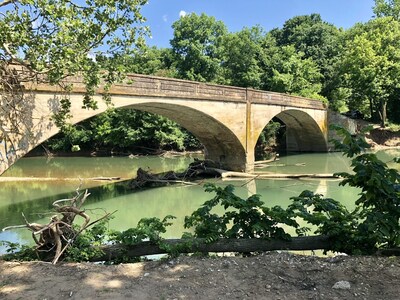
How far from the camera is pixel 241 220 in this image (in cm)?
440

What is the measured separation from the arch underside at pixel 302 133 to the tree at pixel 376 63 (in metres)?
4.64

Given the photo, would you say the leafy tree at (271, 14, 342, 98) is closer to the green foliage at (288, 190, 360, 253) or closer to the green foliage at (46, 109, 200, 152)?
the green foliage at (46, 109, 200, 152)

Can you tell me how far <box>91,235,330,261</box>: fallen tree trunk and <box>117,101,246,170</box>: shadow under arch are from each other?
29.2 feet

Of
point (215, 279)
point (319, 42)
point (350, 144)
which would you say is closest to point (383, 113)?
point (319, 42)

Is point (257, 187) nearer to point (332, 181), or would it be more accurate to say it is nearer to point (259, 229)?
point (332, 181)

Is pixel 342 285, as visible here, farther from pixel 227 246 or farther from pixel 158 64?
pixel 158 64

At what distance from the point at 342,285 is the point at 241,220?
1.42 meters

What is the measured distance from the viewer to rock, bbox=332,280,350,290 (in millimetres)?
3258

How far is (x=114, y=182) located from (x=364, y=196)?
11.8m

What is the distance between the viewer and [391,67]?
25.1 meters

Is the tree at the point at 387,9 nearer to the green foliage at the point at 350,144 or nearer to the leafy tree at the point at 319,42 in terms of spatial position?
the leafy tree at the point at 319,42

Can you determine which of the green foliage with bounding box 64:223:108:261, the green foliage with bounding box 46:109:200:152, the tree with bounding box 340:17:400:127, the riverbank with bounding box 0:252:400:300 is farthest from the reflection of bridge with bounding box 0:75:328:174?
the green foliage with bounding box 46:109:200:152

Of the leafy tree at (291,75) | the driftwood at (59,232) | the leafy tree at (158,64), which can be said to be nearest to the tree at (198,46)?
the leafy tree at (158,64)

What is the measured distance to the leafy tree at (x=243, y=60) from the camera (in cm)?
2775
